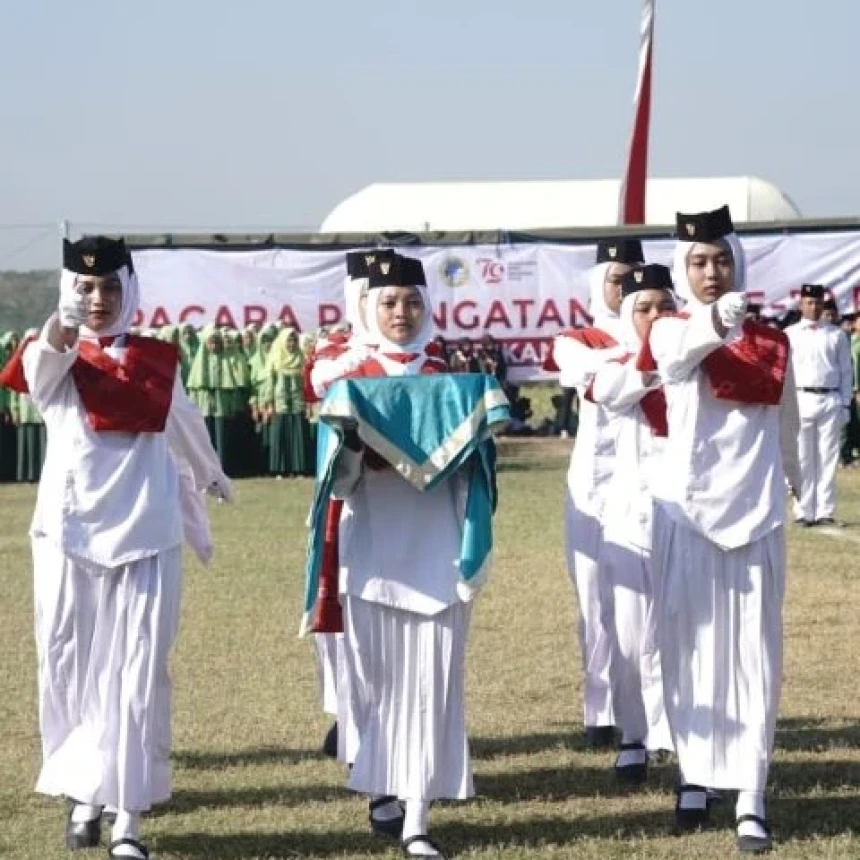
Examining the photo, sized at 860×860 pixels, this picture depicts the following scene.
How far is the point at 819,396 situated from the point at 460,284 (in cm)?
887

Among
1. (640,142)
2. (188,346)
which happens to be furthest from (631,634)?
(640,142)

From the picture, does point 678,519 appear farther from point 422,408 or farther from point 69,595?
point 69,595

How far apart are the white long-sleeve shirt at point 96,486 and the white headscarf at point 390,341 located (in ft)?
2.73

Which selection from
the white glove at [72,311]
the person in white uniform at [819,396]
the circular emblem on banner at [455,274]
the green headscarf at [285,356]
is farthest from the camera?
the circular emblem on banner at [455,274]

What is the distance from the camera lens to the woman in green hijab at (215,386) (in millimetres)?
27844

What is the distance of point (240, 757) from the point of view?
390 inches

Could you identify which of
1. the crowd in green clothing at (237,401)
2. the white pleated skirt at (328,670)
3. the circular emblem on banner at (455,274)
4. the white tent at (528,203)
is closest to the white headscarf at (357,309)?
the white pleated skirt at (328,670)

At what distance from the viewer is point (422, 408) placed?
809cm

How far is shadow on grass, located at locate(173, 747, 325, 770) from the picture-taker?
32.1 ft

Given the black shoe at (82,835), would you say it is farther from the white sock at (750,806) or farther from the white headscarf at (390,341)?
the white sock at (750,806)

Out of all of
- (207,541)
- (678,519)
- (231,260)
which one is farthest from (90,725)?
(231,260)

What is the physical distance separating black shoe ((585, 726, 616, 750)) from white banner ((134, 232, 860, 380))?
744 inches

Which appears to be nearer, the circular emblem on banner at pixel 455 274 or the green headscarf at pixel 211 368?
the green headscarf at pixel 211 368

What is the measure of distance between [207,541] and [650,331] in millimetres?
1821
